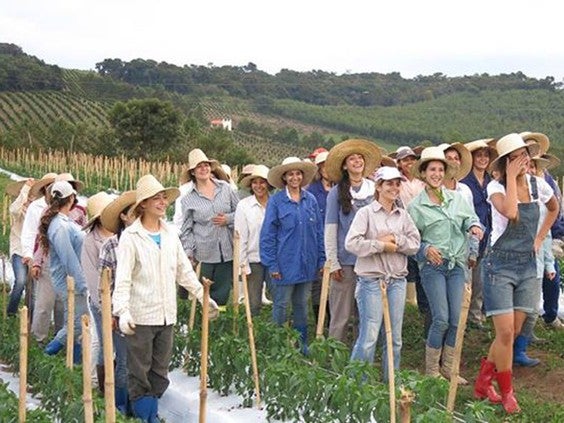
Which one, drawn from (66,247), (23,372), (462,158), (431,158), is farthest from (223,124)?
(23,372)

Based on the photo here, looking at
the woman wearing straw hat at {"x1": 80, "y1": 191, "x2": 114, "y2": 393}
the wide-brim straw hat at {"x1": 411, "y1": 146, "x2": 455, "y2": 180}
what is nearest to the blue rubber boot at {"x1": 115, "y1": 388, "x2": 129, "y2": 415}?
the woman wearing straw hat at {"x1": 80, "y1": 191, "x2": 114, "y2": 393}

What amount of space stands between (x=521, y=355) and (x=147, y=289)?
3.14 meters

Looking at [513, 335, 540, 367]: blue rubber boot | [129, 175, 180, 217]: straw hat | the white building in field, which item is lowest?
[513, 335, 540, 367]: blue rubber boot

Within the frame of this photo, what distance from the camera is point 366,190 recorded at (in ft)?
19.9

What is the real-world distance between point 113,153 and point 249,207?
34.0 metres

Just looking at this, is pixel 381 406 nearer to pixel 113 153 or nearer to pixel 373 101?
pixel 113 153

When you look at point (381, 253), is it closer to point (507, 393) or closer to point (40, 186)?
point (507, 393)

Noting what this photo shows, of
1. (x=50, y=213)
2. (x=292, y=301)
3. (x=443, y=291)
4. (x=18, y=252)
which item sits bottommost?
(x=292, y=301)

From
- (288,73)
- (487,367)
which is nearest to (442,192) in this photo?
(487,367)

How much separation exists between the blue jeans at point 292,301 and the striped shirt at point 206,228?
0.77 meters

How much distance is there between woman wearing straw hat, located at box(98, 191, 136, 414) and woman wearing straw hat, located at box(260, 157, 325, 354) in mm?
1526

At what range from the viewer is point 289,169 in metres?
6.43

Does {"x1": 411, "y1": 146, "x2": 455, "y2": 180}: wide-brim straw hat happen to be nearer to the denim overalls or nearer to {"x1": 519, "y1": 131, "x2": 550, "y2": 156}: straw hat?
the denim overalls

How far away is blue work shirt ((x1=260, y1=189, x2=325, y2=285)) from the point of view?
6324 millimetres
